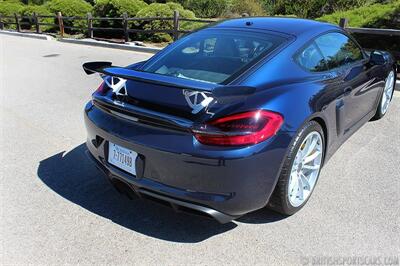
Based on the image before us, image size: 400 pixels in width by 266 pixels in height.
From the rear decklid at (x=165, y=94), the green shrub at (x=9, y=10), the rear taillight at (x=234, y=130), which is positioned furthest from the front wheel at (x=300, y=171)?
the green shrub at (x=9, y=10)

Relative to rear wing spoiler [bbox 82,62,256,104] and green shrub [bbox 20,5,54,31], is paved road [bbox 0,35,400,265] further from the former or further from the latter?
green shrub [bbox 20,5,54,31]

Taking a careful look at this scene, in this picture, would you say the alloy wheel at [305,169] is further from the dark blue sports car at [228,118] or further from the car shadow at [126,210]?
the car shadow at [126,210]

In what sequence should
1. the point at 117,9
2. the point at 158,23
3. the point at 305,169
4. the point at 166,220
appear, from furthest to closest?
the point at 117,9
the point at 158,23
the point at 305,169
the point at 166,220

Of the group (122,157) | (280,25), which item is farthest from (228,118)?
(280,25)

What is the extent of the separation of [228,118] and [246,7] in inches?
904

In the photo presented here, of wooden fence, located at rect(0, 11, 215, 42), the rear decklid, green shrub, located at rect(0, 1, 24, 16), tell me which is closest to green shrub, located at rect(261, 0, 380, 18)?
wooden fence, located at rect(0, 11, 215, 42)

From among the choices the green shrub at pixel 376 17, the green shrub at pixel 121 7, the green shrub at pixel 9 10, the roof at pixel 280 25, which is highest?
the roof at pixel 280 25

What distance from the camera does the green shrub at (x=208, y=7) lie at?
2356cm

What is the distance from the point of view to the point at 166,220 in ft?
9.95

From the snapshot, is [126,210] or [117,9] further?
[117,9]

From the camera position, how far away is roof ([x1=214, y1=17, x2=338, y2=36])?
3344mm

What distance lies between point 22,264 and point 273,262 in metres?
1.68

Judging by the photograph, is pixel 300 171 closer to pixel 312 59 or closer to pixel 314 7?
pixel 312 59

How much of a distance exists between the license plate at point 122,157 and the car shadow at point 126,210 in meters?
0.38
